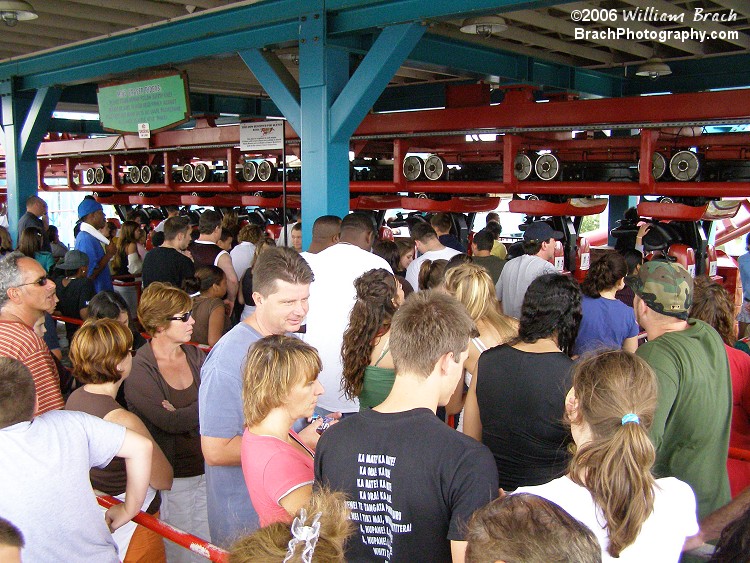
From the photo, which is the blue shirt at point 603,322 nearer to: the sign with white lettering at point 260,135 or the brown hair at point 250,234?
the sign with white lettering at point 260,135

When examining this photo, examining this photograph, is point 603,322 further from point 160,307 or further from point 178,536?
point 178,536

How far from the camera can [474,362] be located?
350 centimetres

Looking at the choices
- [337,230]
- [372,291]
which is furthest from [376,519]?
[337,230]

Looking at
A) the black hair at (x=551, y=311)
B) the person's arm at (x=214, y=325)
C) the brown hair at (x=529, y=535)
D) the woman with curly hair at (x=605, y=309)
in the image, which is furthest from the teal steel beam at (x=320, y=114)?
the brown hair at (x=529, y=535)

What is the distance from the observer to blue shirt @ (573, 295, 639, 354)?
470 cm

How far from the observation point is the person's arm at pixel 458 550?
1863mm

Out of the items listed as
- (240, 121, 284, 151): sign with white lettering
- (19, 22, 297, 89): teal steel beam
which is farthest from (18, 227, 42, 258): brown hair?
(19, 22, 297, 89): teal steel beam

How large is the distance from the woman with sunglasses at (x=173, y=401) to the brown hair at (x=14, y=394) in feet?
3.55

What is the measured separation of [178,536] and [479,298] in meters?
1.92

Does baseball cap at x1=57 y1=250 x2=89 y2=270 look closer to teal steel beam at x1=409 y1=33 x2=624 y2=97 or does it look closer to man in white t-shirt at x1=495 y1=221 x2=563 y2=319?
teal steel beam at x1=409 y1=33 x2=624 y2=97

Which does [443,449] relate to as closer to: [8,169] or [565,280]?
[565,280]

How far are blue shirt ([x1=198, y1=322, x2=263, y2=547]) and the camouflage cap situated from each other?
1.59 m

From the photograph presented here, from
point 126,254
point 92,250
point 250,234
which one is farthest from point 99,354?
point 126,254

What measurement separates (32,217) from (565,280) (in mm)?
7501
